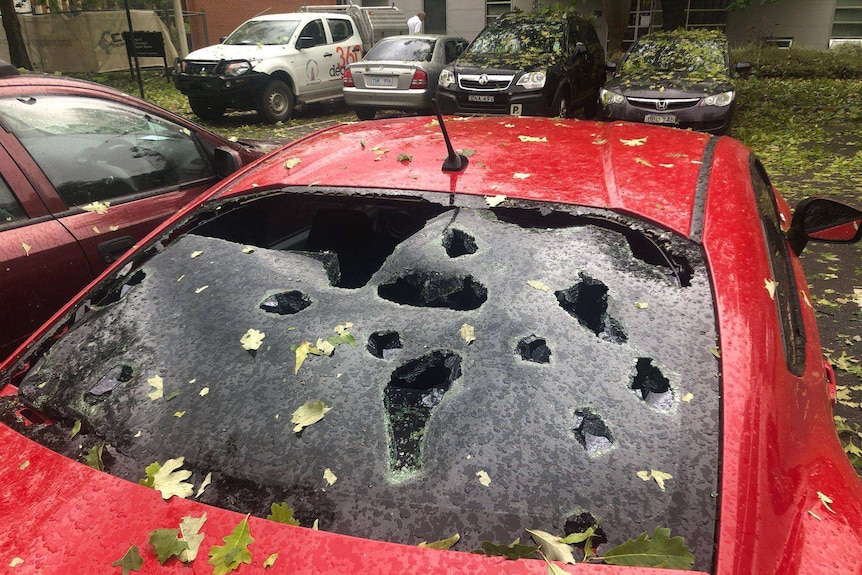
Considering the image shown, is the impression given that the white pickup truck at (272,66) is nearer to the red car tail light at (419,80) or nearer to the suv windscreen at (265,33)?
the suv windscreen at (265,33)

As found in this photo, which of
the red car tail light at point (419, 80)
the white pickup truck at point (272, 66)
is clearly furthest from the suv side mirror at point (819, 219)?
the white pickup truck at point (272, 66)

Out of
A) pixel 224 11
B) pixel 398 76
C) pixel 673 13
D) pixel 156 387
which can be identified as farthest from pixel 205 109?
pixel 224 11

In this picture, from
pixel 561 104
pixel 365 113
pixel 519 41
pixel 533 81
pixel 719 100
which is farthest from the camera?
pixel 365 113

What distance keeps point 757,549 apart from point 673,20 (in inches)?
651

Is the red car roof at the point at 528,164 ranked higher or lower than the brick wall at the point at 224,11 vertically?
lower

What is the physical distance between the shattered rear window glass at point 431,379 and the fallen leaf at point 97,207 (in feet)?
4.01

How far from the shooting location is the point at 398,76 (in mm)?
11344

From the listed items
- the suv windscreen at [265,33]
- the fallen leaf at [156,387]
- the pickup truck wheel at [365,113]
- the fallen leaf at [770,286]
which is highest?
the suv windscreen at [265,33]

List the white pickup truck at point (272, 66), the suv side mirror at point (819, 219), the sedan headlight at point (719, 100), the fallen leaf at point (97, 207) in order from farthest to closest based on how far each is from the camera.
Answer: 1. the white pickup truck at point (272, 66)
2. the sedan headlight at point (719, 100)
3. the fallen leaf at point (97, 207)
4. the suv side mirror at point (819, 219)

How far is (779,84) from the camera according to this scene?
1353 cm

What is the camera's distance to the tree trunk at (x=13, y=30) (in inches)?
606

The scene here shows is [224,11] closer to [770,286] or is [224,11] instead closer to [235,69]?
[235,69]

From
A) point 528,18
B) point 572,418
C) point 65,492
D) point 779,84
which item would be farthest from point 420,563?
point 779,84

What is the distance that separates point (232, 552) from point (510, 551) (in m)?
0.49
